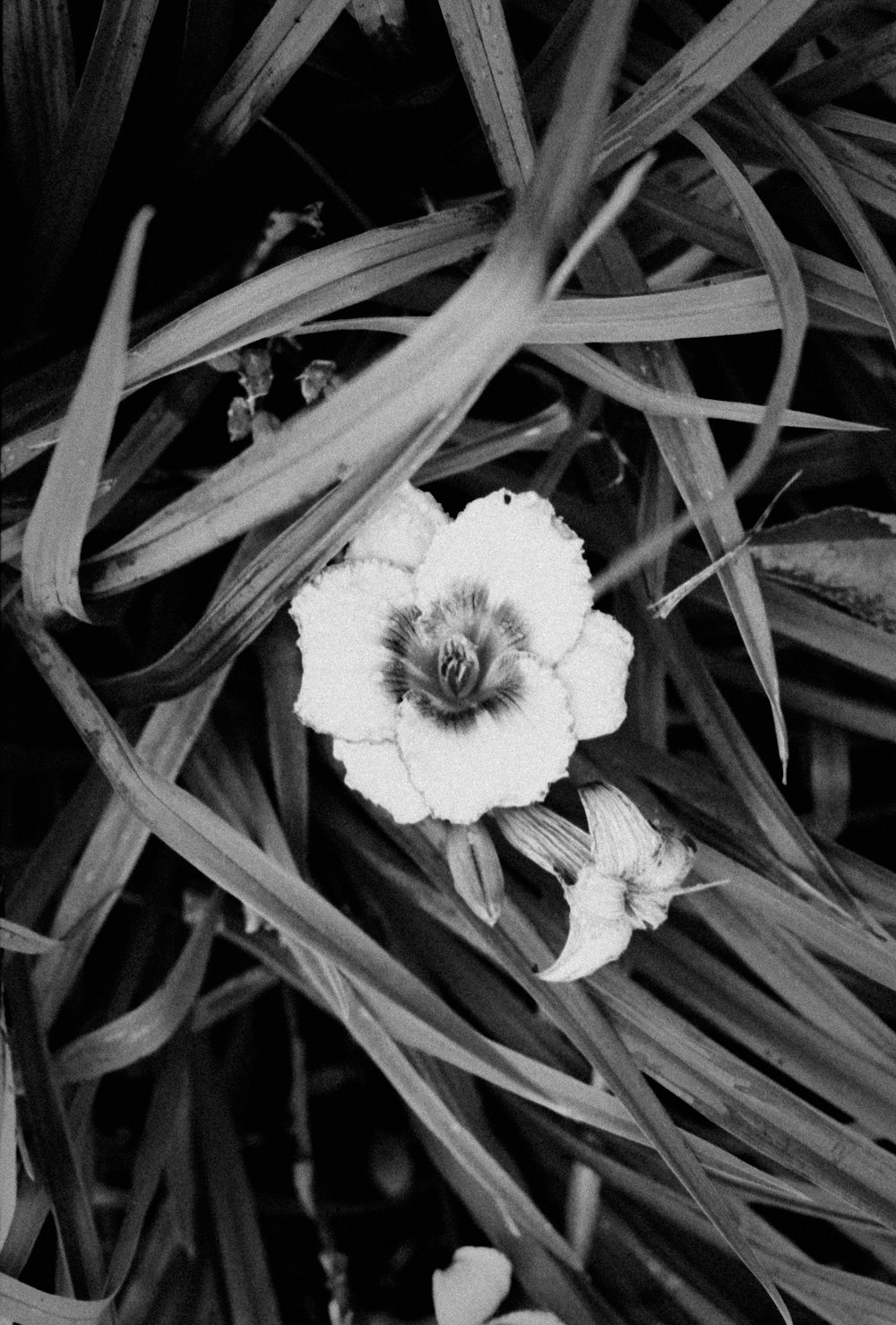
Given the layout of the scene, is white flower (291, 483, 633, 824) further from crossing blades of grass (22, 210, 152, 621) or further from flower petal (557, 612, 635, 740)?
crossing blades of grass (22, 210, 152, 621)

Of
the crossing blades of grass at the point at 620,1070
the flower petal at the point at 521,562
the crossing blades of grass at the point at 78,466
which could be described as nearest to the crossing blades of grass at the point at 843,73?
the flower petal at the point at 521,562

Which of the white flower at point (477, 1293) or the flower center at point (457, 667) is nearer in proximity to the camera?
the flower center at point (457, 667)

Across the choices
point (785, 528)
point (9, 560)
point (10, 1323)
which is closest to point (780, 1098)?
point (785, 528)

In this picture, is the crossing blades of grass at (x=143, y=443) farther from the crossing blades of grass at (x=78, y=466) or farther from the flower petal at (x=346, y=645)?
the flower petal at (x=346, y=645)

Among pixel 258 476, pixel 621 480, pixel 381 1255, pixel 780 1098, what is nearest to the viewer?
pixel 258 476

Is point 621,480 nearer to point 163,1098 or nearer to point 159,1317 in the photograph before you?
point 163,1098

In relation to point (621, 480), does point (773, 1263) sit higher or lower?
lower
